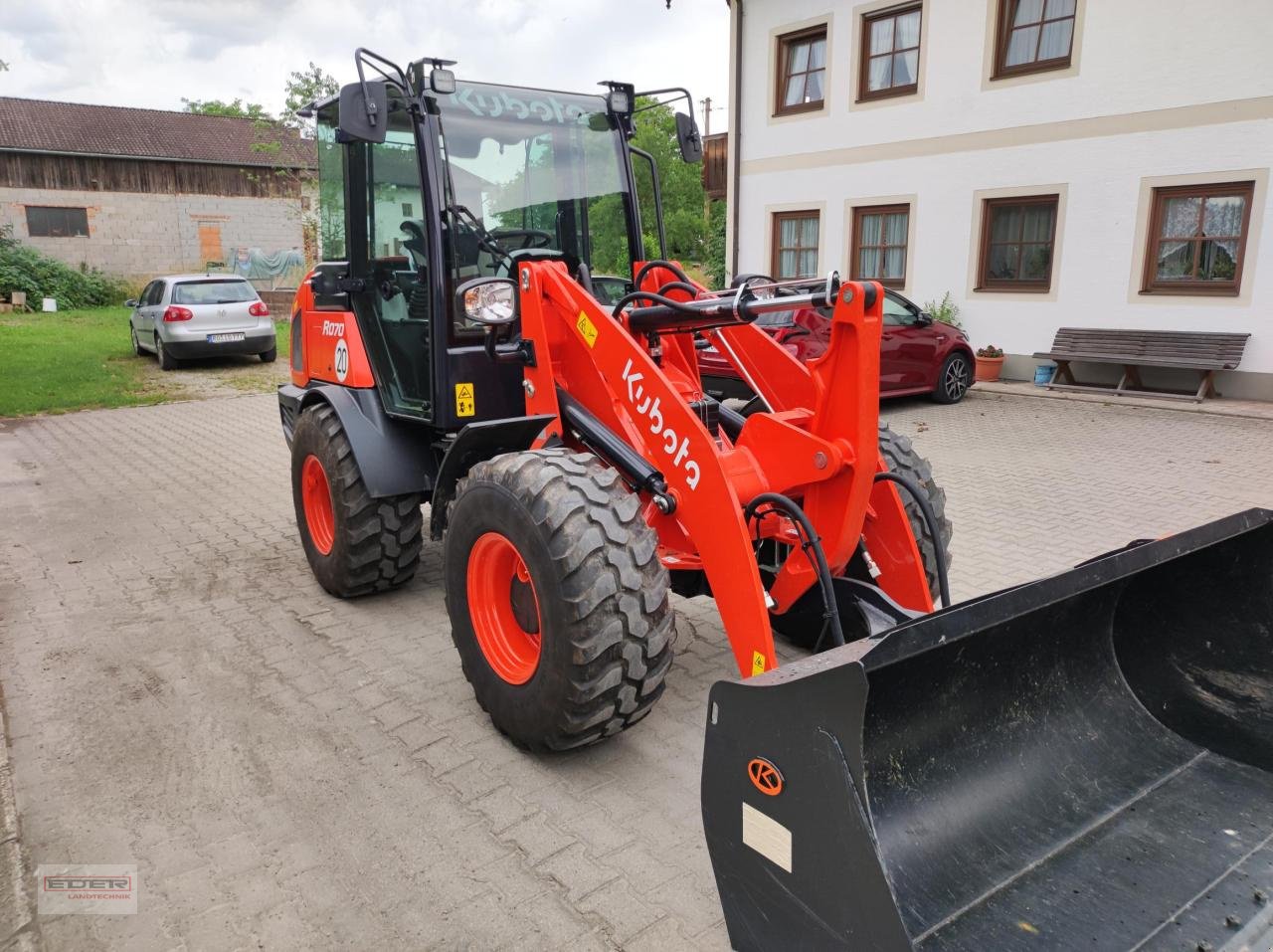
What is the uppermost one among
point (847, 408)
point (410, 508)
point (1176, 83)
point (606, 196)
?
point (1176, 83)

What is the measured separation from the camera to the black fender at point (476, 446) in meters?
3.65

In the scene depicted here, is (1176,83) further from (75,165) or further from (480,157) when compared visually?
(75,165)

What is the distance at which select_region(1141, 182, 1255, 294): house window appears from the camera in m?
11.2

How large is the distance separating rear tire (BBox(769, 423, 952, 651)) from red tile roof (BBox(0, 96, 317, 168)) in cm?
3014

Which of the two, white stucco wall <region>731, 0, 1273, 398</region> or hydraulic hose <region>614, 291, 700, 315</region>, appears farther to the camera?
white stucco wall <region>731, 0, 1273, 398</region>

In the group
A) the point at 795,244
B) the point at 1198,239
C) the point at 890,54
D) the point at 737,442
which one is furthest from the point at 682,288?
the point at 795,244

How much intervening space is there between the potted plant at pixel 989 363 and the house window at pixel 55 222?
30.5 meters

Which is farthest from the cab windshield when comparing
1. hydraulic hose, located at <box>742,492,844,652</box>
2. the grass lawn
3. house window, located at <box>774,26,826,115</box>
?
house window, located at <box>774,26,826,115</box>

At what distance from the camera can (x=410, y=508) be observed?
4.68 metres

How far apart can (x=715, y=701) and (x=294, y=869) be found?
153 cm

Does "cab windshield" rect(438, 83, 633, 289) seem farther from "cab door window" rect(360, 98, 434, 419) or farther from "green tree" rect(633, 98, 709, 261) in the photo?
"green tree" rect(633, 98, 709, 261)

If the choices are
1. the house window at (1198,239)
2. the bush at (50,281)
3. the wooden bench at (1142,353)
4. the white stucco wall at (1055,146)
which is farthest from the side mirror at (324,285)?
the bush at (50,281)

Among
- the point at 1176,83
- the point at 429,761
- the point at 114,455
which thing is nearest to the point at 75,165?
the point at 114,455

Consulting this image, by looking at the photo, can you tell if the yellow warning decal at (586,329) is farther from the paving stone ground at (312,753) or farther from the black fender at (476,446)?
the paving stone ground at (312,753)
